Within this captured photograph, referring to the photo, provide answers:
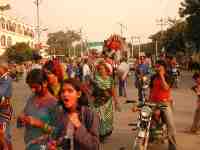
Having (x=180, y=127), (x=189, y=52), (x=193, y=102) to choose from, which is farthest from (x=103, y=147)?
(x=189, y=52)

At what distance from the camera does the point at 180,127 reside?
415 inches

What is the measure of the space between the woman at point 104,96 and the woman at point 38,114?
3.89m

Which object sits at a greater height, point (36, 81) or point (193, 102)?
point (36, 81)

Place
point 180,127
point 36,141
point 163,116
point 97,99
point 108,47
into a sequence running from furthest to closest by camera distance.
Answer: point 108,47 → point 180,127 → point 97,99 → point 163,116 → point 36,141

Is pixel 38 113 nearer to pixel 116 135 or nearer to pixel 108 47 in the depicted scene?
pixel 116 135

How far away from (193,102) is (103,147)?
7.84 m

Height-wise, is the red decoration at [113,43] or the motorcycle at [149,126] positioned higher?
the red decoration at [113,43]

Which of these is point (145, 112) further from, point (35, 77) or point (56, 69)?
point (35, 77)

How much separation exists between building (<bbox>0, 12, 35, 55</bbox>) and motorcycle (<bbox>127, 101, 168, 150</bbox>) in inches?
3556

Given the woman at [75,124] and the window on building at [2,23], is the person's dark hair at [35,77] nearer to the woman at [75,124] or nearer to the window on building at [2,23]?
the woman at [75,124]

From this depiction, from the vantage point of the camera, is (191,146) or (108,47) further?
(108,47)

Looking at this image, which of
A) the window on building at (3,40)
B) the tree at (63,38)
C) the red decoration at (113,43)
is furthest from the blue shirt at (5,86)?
the tree at (63,38)

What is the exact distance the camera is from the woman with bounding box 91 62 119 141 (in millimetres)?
8469

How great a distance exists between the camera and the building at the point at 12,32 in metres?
104
